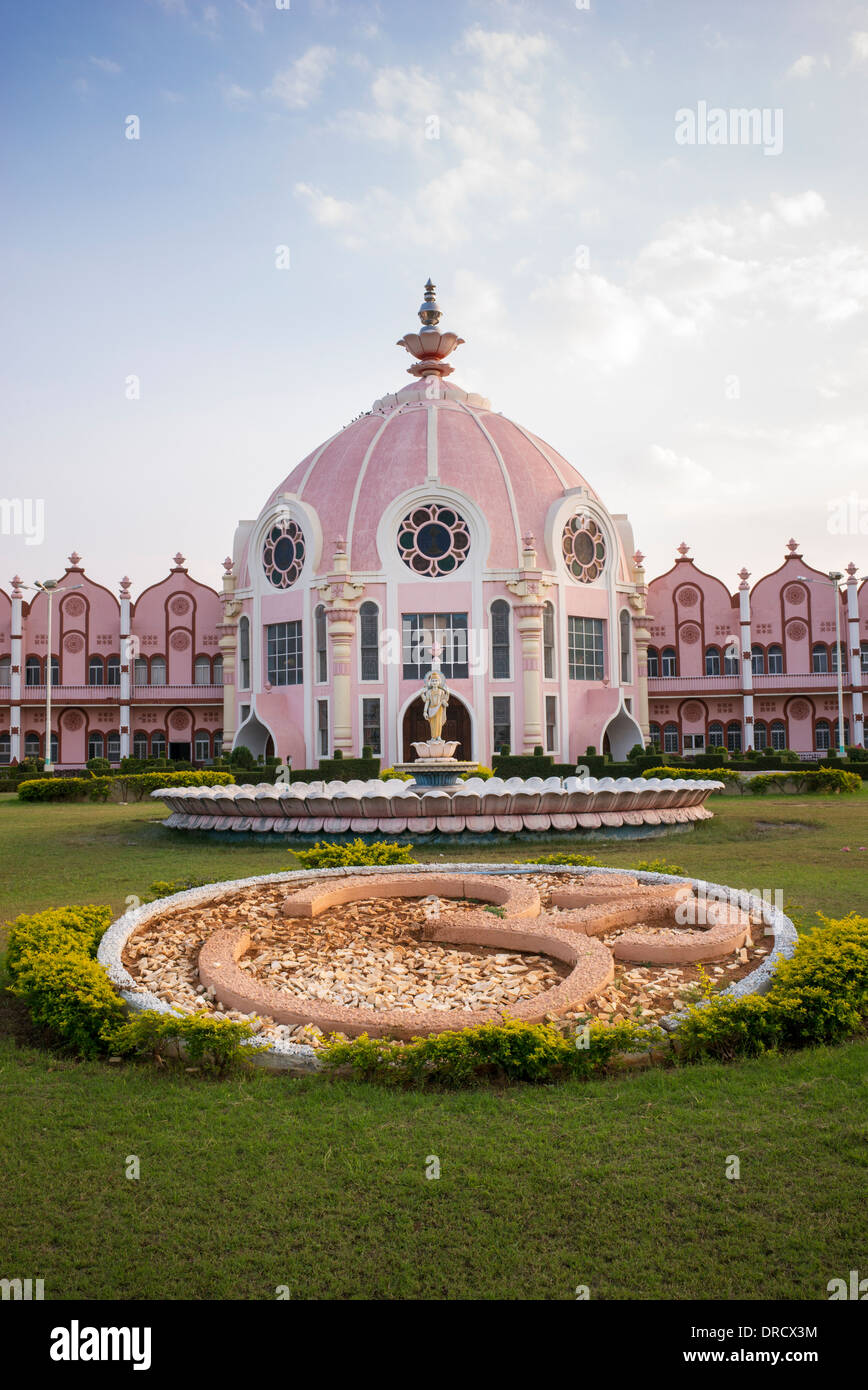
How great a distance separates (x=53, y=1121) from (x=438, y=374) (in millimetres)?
39780

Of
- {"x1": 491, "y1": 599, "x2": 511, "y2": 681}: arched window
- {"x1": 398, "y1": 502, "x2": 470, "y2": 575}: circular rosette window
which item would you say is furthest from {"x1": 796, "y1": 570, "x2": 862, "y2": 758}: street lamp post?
{"x1": 398, "y1": 502, "x2": 470, "y2": 575}: circular rosette window

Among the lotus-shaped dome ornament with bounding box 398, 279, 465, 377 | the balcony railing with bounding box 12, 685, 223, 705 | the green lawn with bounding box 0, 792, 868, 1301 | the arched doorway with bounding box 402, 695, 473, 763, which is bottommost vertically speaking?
the green lawn with bounding box 0, 792, 868, 1301

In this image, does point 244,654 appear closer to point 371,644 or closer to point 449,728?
point 371,644

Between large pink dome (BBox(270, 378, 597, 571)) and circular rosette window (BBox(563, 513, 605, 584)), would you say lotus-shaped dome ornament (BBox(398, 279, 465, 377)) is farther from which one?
circular rosette window (BBox(563, 513, 605, 584))

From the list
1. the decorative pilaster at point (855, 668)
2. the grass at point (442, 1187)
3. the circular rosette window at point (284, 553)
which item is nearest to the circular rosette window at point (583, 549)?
the circular rosette window at point (284, 553)

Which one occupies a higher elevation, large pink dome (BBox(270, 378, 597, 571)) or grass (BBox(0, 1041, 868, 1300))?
large pink dome (BBox(270, 378, 597, 571))

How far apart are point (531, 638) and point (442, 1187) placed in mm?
30190

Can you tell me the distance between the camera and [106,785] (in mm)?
25891

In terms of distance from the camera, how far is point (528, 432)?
3891cm

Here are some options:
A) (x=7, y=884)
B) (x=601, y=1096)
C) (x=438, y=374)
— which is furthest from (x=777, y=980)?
(x=438, y=374)

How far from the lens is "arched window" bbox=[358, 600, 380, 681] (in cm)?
3375

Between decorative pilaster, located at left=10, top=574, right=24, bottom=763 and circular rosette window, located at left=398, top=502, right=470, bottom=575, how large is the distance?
67.7ft

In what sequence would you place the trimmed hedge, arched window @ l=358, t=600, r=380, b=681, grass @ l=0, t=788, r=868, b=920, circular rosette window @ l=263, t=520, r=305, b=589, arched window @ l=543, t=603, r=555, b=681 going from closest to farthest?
1. grass @ l=0, t=788, r=868, b=920
2. the trimmed hedge
3. arched window @ l=358, t=600, r=380, b=681
4. arched window @ l=543, t=603, r=555, b=681
5. circular rosette window @ l=263, t=520, r=305, b=589

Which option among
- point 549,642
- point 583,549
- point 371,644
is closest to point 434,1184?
point 371,644
